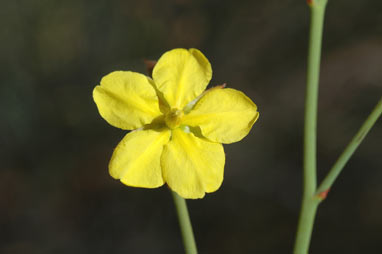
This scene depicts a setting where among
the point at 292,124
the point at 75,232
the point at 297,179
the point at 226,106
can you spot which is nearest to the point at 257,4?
the point at 292,124

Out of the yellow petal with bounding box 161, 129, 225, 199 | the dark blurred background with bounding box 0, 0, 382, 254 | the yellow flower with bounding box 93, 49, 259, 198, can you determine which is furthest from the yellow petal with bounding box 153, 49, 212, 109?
the dark blurred background with bounding box 0, 0, 382, 254

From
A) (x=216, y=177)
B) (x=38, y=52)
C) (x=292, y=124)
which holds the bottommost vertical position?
(x=292, y=124)

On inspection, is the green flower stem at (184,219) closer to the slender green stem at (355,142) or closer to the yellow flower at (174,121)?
the yellow flower at (174,121)

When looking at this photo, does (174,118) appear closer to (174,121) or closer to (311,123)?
(174,121)

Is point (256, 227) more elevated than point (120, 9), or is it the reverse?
point (120, 9)

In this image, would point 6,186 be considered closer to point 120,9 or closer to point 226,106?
point 120,9

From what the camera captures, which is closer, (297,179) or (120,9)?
(297,179)

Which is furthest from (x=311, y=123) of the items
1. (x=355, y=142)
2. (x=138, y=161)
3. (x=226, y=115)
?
(x=138, y=161)
